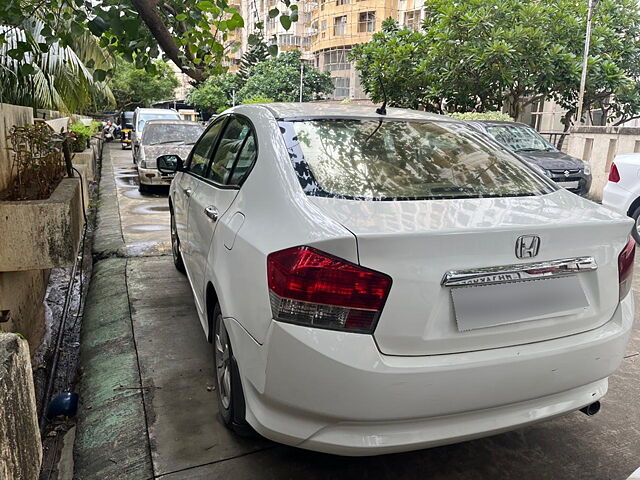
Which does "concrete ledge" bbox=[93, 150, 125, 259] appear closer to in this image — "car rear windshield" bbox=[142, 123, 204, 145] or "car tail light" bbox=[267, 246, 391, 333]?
"car rear windshield" bbox=[142, 123, 204, 145]

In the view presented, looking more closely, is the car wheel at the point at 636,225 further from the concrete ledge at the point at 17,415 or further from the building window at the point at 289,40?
the building window at the point at 289,40

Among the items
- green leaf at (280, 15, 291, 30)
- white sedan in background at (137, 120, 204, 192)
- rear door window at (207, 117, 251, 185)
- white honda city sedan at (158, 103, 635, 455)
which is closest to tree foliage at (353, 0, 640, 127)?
white sedan in background at (137, 120, 204, 192)

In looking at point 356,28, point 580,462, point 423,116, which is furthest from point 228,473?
point 356,28

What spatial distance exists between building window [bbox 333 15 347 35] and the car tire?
1689 inches

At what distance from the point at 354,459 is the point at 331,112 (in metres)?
1.78

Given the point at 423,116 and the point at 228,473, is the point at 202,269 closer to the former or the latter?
the point at 228,473

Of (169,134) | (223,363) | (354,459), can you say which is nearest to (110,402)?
(223,363)

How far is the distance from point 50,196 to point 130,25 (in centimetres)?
143

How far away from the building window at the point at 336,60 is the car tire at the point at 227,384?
138 feet

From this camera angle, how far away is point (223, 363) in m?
2.65

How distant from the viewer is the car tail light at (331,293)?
1.78 meters

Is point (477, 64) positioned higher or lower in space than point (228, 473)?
higher

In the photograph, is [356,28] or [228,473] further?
[356,28]

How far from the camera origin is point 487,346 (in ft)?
6.29
